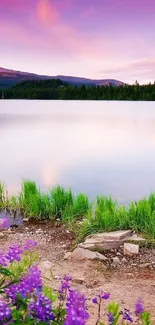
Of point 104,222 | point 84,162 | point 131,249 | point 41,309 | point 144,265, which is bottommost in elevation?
point 84,162

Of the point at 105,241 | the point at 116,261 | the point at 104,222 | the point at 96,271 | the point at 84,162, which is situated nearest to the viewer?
the point at 96,271

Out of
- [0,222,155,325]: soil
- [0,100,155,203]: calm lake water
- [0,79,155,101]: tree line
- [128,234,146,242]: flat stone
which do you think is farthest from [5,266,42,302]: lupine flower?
[0,79,155,101]: tree line

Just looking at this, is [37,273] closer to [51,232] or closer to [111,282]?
[111,282]

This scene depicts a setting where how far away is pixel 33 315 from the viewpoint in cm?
284

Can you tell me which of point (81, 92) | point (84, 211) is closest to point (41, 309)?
point (84, 211)

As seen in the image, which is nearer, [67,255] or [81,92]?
[67,255]

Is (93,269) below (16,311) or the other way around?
below

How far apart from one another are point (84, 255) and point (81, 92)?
161936 mm

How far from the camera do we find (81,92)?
168000 mm

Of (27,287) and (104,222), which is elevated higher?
(27,287)

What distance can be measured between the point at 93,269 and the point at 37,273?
4.64 m

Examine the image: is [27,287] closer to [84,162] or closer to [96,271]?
[96,271]

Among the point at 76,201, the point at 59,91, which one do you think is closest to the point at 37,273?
the point at 76,201

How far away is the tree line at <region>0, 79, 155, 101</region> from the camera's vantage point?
155500 millimetres
